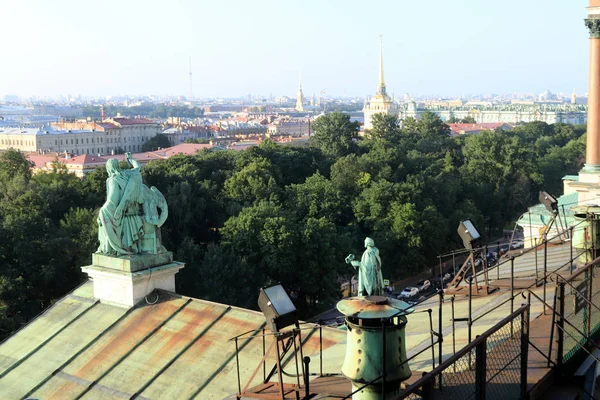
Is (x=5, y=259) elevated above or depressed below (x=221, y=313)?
below

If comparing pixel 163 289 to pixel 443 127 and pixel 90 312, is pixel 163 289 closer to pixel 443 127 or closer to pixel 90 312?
pixel 90 312

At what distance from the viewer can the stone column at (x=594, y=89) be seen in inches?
1123

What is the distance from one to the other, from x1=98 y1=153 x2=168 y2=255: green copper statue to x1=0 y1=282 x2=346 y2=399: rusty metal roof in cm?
122

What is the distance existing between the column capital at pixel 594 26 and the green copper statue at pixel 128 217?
19.8 metres

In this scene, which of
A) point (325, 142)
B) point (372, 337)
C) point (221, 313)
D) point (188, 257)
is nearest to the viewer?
point (372, 337)

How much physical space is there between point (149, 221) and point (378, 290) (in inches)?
235

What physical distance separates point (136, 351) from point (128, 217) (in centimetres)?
321

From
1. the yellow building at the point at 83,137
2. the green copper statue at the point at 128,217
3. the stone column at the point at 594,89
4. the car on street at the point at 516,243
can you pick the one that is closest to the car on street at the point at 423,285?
the car on street at the point at 516,243

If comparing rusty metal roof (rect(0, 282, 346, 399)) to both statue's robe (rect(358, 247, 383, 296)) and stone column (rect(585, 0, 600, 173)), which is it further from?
stone column (rect(585, 0, 600, 173))

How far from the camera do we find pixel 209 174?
6038cm

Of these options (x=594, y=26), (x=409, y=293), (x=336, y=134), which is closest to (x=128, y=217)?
(x=594, y=26)

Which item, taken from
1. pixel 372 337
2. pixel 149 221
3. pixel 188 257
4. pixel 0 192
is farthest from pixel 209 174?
pixel 372 337

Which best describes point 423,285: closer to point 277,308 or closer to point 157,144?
point 277,308

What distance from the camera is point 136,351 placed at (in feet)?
46.7
